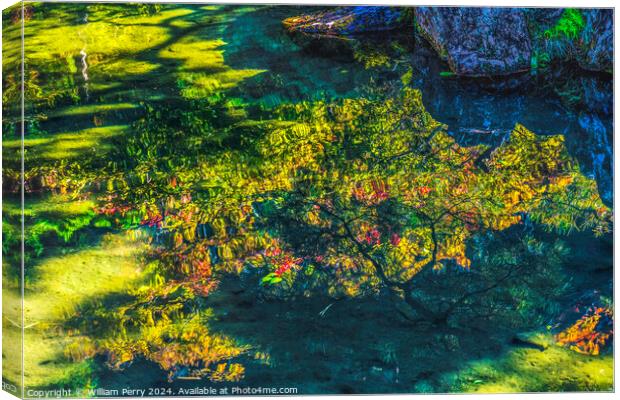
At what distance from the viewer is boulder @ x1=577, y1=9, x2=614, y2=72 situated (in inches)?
257

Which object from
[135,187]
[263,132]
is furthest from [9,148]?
[263,132]

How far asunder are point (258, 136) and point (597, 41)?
2.35 m

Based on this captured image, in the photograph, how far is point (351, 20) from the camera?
6.48 metres

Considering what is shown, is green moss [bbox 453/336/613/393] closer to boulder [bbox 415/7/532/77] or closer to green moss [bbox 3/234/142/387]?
boulder [bbox 415/7/532/77]

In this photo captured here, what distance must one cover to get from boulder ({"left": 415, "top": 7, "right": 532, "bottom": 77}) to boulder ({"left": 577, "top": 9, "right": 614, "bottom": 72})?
1.26 feet

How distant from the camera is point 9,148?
620 centimetres

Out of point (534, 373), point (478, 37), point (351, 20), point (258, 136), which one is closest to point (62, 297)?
point (258, 136)

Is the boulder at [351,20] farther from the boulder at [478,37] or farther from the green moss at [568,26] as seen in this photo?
the green moss at [568,26]

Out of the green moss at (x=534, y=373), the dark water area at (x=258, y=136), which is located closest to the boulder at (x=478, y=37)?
the dark water area at (x=258, y=136)

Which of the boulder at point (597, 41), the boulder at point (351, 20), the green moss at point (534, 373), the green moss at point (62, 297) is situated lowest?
the green moss at point (534, 373)

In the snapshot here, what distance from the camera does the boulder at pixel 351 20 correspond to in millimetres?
6473

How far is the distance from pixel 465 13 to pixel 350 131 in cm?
109

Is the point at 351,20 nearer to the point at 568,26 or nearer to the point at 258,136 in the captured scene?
the point at 258,136

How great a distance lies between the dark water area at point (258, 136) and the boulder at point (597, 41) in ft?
0.40
